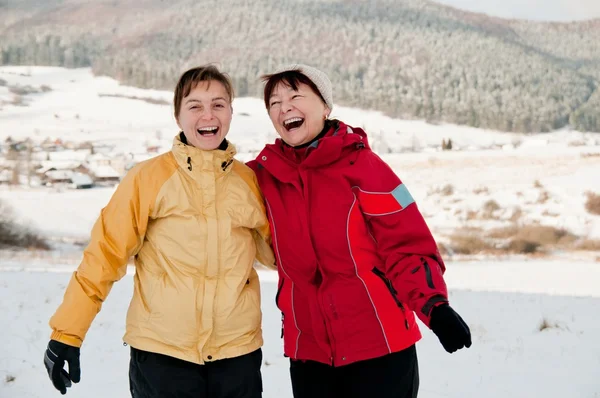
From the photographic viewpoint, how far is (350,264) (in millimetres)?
1872

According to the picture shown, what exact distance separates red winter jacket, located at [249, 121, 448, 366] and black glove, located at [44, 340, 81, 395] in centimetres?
75

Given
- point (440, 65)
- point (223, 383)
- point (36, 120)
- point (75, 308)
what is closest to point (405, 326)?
point (223, 383)

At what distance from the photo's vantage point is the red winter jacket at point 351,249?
1835 mm

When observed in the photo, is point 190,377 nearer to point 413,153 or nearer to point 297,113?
point 297,113

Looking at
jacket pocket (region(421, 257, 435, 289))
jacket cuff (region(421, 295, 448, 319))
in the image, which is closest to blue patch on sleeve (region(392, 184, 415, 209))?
jacket pocket (region(421, 257, 435, 289))

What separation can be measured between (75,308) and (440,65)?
35.9 m

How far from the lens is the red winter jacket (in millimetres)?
1835

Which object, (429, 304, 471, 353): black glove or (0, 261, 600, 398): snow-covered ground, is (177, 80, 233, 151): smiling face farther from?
(0, 261, 600, 398): snow-covered ground

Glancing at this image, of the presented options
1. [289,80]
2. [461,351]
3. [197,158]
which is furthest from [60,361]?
[461,351]

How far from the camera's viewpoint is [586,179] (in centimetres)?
1911

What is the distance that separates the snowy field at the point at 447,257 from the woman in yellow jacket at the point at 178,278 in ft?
4.22

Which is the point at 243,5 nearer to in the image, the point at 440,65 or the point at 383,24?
the point at 383,24

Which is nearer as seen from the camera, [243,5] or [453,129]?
[453,129]

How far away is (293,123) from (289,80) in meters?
0.15
